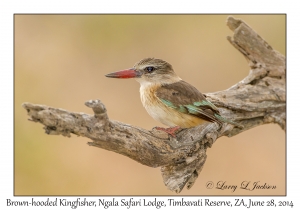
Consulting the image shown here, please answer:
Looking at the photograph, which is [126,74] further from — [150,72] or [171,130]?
[171,130]

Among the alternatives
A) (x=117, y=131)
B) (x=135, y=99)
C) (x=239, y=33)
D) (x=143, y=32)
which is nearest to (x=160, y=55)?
(x=143, y=32)

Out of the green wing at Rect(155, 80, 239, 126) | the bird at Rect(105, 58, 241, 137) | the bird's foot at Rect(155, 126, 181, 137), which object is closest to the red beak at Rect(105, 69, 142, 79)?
the bird at Rect(105, 58, 241, 137)

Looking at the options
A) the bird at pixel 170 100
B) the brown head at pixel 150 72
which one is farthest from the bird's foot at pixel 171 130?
the brown head at pixel 150 72

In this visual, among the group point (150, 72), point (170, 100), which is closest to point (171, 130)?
point (170, 100)

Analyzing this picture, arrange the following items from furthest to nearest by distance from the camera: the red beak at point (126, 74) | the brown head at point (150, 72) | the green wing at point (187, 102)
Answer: the brown head at point (150, 72) → the red beak at point (126, 74) → the green wing at point (187, 102)

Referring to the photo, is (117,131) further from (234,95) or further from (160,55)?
(160,55)

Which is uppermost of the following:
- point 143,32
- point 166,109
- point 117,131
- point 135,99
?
point 143,32

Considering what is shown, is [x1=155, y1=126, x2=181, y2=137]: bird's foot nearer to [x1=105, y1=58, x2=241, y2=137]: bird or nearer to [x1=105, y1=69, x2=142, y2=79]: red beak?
[x1=105, y1=58, x2=241, y2=137]: bird

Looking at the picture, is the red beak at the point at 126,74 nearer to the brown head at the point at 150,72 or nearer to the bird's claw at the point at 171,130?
the brown head at the point at 150,72
